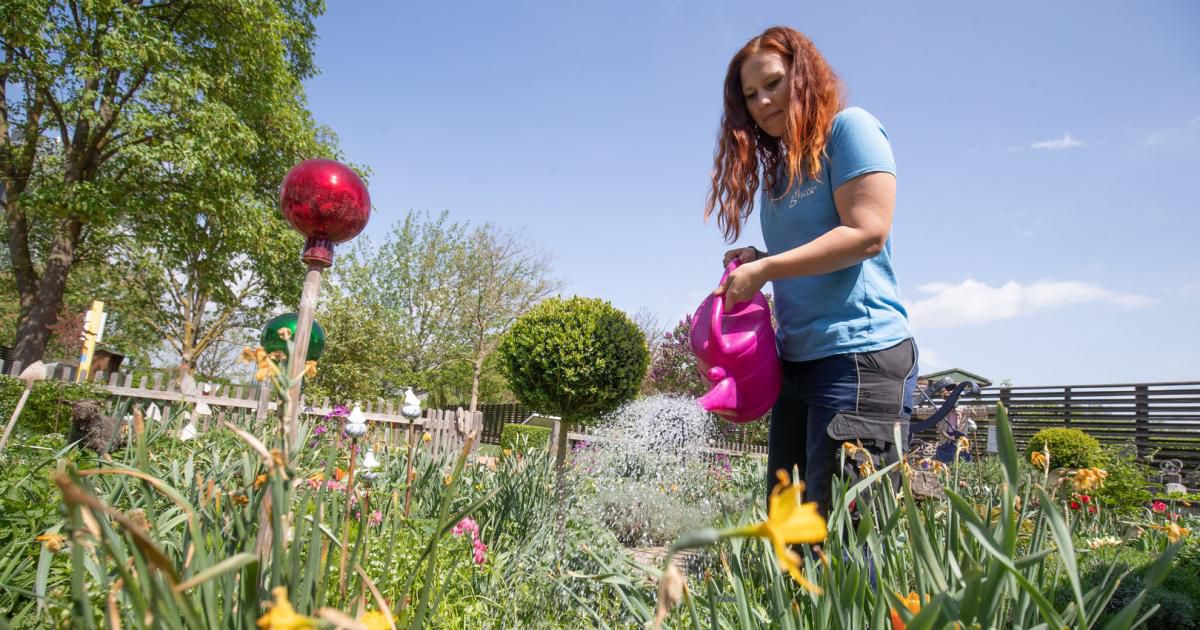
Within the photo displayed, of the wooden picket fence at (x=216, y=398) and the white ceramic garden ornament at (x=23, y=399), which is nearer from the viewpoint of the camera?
the white ceramic garden ornament at (x=23, y=399)

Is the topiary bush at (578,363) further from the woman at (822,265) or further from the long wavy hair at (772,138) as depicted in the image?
the woman at (822,265)

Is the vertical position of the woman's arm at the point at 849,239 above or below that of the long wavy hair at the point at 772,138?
below

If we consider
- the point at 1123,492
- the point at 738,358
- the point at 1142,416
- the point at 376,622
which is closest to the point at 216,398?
the point at 738,358

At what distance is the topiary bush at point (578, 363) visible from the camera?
4473mm

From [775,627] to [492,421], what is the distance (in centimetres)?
2167

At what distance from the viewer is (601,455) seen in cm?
654

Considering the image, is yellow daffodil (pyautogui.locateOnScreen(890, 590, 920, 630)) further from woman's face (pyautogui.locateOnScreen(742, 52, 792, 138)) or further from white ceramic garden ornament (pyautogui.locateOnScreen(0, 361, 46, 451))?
white ceramic garden ornament (pyautogui.locateOnScreen(0, 361, 46, 451))

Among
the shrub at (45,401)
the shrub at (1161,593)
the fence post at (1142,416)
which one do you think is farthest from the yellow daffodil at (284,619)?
the fence post at (1142,416)

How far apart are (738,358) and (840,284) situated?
308 millimetres

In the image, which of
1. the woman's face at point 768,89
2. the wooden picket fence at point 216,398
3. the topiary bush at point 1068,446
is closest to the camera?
the woman's face at point 768,89

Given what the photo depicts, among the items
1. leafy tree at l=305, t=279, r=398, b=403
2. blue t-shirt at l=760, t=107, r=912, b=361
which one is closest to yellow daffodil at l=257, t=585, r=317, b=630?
blue t-shirt at l=760, t=107, r=912, b=361

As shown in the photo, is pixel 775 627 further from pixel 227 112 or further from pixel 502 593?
pixel 227 112

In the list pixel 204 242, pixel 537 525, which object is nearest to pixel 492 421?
pixel 204 242

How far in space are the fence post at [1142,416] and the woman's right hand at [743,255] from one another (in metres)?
12.0
